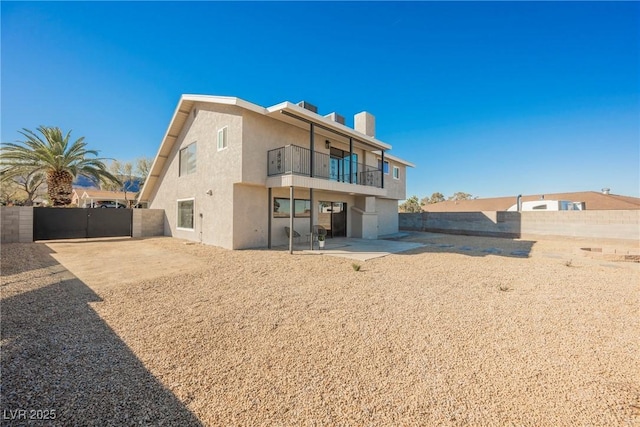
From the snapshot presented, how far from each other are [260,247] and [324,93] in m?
12.1

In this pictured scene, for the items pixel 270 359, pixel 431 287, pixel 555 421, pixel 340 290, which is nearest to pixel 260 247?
pixel 340 290

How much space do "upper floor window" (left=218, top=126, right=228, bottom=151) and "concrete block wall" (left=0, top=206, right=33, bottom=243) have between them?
392 inches

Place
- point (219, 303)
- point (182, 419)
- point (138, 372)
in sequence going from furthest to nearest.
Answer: point (219, 303) < point (138, 372) < point (182, 419)

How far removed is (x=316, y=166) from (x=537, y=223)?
628 inches

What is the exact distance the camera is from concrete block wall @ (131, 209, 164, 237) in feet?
51.6

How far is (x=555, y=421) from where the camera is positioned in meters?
2.17

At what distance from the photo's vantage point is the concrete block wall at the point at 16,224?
11.7m

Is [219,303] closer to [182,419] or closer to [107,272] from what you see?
[182,419]

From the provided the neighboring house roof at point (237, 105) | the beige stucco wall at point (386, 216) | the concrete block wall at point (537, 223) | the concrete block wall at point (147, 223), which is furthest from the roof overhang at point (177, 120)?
the concrete block wall at point (537, 223)

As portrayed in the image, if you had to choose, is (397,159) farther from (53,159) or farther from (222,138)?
(53,159)

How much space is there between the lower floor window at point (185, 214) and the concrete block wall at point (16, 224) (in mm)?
6400

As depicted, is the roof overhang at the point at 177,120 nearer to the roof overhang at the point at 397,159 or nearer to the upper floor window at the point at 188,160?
the upper floor window at the point at 188,160

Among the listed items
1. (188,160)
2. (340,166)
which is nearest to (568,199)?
(340,166)

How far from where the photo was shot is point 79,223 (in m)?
14.1
